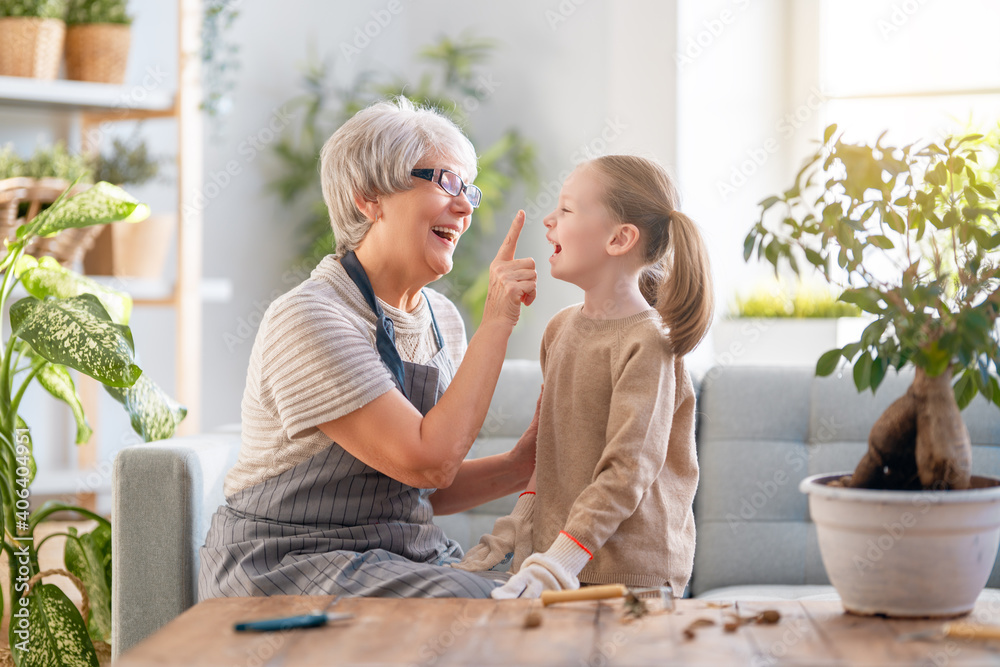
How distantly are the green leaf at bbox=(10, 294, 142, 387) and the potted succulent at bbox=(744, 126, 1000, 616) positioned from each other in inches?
44.5

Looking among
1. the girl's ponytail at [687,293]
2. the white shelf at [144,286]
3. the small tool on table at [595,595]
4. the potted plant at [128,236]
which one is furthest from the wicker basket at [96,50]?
the small tool on table at [595,595]

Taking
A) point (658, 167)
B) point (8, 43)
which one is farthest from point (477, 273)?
point (658, 167)

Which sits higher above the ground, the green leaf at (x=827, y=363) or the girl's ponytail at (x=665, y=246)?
the girl's ponytail at (x=665, y=246)

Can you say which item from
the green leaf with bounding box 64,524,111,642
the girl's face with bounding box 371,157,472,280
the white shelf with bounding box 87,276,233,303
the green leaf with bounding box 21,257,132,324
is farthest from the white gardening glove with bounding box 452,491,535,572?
the white shelf with bounding box 87,276,233,303

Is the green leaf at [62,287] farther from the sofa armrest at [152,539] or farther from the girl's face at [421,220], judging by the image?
the girl's face at [421,220]

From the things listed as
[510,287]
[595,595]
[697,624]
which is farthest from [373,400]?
[697,624]

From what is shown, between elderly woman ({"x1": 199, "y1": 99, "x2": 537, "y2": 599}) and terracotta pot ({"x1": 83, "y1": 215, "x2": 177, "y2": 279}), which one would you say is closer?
elderly woman ({"x1": 199, "y1": 99, "x2": 537, "y2": 599})

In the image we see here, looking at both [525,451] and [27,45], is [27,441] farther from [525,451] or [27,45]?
[27,45]

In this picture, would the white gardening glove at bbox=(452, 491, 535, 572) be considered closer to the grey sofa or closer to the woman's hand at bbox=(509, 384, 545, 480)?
the woman's hand at bbox=(509, 384, 545, 480)

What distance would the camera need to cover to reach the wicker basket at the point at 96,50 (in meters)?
2.56

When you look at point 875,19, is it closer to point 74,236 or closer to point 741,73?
point 741,73

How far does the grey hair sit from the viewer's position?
148cm

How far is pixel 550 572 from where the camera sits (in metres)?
1.10

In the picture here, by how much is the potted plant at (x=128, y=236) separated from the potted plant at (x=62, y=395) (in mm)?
724
